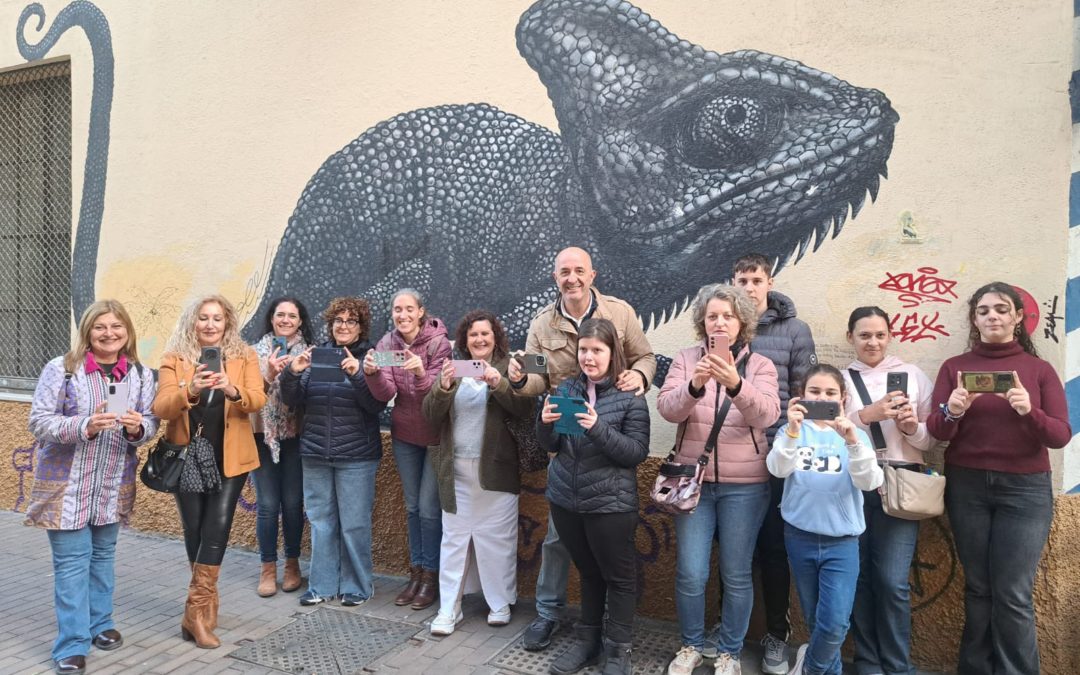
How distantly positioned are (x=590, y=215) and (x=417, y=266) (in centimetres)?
128

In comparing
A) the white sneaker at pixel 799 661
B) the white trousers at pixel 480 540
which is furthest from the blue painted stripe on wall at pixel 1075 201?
the white trousers at pixel 480 540

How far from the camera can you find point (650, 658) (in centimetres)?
363

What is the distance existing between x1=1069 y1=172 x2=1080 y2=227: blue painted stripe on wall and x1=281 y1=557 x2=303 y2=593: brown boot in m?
4.69

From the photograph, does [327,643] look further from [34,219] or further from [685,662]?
[34,219]

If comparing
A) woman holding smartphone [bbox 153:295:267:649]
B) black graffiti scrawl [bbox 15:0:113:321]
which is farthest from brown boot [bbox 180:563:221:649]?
black graffiti scrawl [bbox 15:0:113:321]

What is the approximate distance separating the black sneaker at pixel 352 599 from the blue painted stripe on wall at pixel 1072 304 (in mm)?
3906

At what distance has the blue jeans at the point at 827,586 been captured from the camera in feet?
10.1

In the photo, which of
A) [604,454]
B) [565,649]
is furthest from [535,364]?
[565,649]

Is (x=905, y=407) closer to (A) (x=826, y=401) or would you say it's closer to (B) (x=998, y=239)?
(A) (x=826, y=401)

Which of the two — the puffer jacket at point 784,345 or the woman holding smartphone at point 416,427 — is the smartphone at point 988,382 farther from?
the woman holding smartphone at point 416,427

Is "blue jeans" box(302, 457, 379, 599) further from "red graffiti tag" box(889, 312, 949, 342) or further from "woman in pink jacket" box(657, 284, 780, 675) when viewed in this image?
"red graffiti tag" box(889, 312, 949, 342)

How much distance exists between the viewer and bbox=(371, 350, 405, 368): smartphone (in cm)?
386

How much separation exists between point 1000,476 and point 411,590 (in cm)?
317

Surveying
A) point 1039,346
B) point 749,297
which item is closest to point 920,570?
point 1039,346
